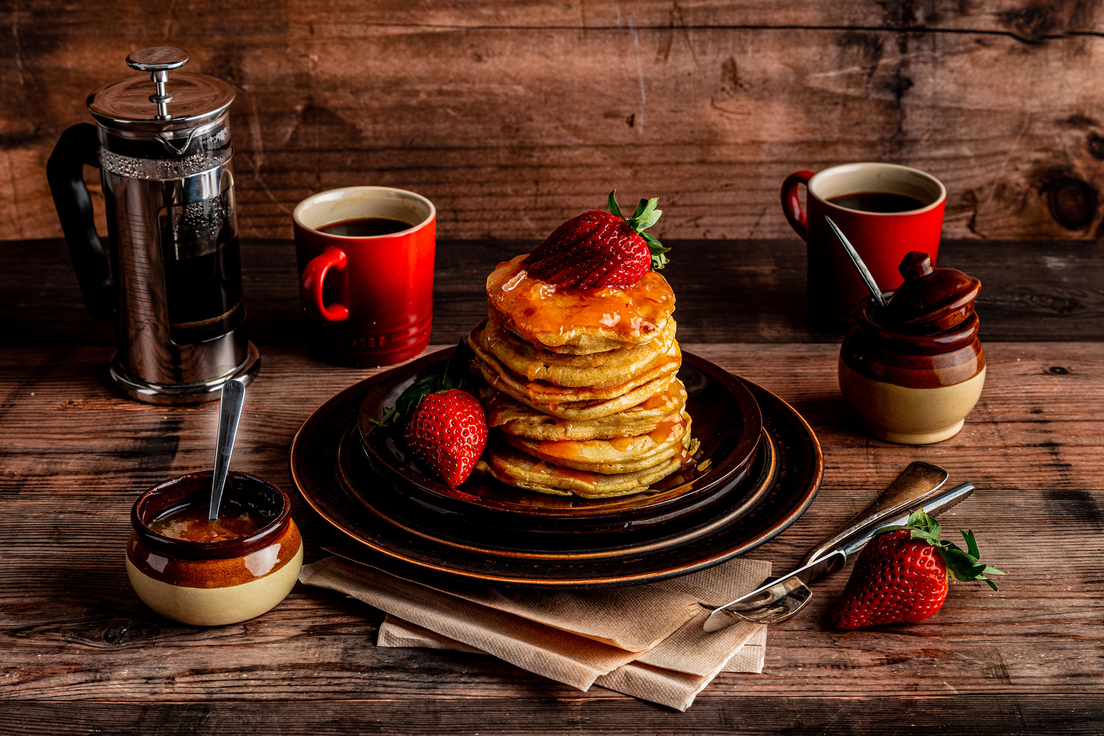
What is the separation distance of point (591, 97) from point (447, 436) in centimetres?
124

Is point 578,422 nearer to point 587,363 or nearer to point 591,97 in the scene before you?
point 587,363

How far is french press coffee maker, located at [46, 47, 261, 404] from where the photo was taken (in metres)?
1.32

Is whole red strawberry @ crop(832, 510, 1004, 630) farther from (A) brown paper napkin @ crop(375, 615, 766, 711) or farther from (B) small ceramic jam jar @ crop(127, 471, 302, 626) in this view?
(B) small ceramic jam jar @ crop(127, 471, 302, 626)

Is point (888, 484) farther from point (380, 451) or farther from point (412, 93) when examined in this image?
point (412, 93)

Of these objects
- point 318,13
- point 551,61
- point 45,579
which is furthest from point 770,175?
point 45,579

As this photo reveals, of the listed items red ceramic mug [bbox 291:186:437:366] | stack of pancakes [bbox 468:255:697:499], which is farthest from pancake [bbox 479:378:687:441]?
red ceramic mug [bbox 291:186:437:366]

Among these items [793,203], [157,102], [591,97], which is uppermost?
[157,102]

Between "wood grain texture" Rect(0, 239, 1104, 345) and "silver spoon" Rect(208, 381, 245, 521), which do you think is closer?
"silver spoon" Rect(208, 381, 245, 521)

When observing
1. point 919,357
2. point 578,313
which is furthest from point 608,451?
point 919,357

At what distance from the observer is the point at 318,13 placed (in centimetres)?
204

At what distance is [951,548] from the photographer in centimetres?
105

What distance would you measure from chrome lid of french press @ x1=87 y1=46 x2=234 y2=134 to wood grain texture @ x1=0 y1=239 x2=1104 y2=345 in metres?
0.44

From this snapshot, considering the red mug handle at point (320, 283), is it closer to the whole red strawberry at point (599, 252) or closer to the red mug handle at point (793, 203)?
the whole red strawberry at point (599, 252)

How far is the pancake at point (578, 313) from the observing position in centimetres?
110
